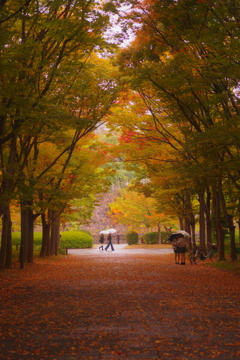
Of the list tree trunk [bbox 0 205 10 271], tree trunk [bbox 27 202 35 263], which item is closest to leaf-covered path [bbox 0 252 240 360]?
tree trunk [bbox 0 205 10 271]

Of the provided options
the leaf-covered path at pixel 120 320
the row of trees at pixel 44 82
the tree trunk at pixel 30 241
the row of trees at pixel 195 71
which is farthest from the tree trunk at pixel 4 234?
the row of trees at pixel 195 71

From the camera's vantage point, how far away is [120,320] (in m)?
7.06

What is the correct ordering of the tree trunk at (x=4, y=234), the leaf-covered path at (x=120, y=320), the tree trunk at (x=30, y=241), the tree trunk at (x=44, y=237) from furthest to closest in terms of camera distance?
the tree trunk at (x=44, y=237) < the tree trunk at (x=30, y=241) < the tree trunk at (x=4, y=234) < the leaf-covered path at (x=120, y=320)

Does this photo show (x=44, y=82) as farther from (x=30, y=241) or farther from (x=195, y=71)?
(x=30, y=241)

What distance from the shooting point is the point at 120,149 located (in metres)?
21.6

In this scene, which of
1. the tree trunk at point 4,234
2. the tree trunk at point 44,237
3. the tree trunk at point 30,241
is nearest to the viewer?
the tree trunk at point 4,234

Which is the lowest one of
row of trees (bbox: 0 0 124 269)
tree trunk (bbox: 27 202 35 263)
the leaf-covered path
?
the leaf-covered path

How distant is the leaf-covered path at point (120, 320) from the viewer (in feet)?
17.0

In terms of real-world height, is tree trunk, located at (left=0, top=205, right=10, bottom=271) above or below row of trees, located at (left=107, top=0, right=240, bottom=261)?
below

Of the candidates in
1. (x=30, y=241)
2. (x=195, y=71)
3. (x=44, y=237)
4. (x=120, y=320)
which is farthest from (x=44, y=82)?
(x=44, y=237)

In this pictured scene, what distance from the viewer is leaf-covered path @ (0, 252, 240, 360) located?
520cm

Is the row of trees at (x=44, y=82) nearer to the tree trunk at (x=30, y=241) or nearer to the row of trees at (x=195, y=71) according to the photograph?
the tree trunk at (x=30, y=241)

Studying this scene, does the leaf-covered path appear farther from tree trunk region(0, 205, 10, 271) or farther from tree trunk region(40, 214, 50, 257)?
tree trunk region(40, 214, 50, 257)

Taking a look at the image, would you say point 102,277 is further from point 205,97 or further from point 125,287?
point 205,97
